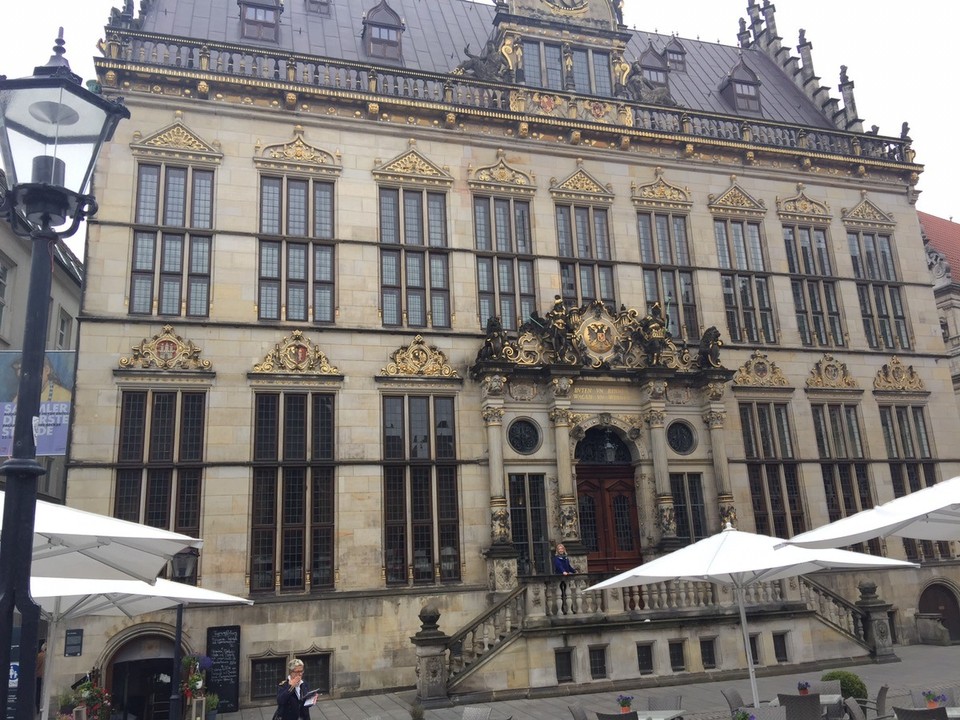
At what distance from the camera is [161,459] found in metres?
19.3

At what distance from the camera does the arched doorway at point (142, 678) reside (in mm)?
17891

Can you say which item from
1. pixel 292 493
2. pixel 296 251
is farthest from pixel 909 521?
pixel 296 251

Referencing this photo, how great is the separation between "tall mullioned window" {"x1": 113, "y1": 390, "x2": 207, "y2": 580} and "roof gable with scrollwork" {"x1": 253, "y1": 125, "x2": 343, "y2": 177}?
6.79 m

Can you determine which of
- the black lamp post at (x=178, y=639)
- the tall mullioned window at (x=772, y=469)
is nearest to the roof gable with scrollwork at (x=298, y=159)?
the black lamp post at (x=178, y=639)

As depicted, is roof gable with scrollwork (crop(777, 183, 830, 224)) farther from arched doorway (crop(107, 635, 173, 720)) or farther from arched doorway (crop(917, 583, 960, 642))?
arched doorway (crop(107, 635, 173, 720))

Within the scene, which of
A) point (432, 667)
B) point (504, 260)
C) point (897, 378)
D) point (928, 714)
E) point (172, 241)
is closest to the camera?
point (928, 714)

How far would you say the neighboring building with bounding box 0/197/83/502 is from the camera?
62.1ft

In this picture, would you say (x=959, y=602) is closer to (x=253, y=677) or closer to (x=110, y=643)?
(x=253, y=677)

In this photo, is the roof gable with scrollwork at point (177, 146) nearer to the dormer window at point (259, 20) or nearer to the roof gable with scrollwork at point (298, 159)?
the roof gable with scrollwork at point (298, 159)

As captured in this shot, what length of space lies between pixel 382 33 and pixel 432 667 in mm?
20053

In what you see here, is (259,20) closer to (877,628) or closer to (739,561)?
(739,561)

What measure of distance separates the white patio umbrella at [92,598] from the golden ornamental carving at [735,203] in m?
20.2

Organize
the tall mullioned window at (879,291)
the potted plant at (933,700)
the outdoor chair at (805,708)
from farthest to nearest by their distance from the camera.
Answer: the tall mullioned window at (879,291) < the outdoor chair at (805,708) < the potted plant at (933,700)

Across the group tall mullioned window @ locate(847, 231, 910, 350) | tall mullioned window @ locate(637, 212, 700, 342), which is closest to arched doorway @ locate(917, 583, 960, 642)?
tall mullioned window @ locate(847, 231, 910, 350)
